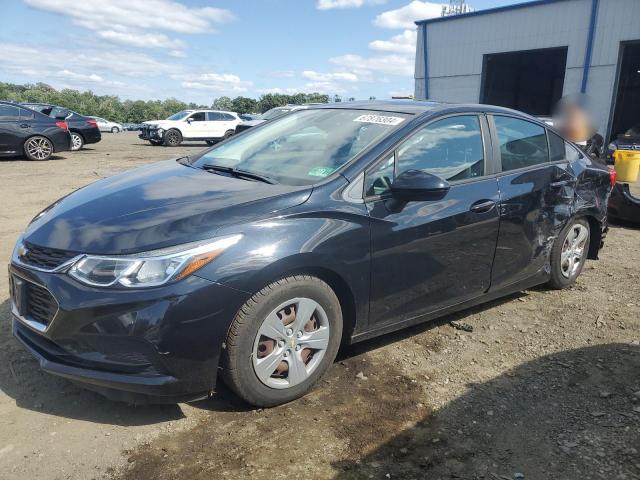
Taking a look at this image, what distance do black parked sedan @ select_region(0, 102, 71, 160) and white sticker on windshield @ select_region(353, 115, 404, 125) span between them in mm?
12158

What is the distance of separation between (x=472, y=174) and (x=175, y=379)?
2325 millimetres

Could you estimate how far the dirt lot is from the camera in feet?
7.88

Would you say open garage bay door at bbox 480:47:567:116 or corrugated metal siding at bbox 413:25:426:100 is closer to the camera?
open garage bay door at bbox 480:47:567:116

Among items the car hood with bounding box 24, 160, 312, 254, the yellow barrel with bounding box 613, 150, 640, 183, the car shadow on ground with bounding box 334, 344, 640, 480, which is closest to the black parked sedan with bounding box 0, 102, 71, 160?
the car hood with bounding box 24, 160, 312, 254

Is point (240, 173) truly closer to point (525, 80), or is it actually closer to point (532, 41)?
point (532, 41)

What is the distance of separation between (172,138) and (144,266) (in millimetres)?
20144

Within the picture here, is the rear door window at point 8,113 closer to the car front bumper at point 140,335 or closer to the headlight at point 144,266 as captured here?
the car front bumper at point 140,335

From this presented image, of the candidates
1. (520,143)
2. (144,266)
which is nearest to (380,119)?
(520,143)

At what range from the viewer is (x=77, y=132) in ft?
55.8

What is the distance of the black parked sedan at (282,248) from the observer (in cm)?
245

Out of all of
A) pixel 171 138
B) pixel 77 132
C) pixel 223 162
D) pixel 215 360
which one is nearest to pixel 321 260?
pixel 215 360

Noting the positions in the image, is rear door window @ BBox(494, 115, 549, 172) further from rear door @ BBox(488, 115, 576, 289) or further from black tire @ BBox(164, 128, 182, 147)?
black tire @ BBox(164, 128, 182, 147)

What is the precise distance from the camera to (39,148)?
13.4 m

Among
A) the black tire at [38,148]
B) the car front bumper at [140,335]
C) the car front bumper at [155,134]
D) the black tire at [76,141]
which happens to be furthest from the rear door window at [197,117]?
the car front bumper at [140,335]
